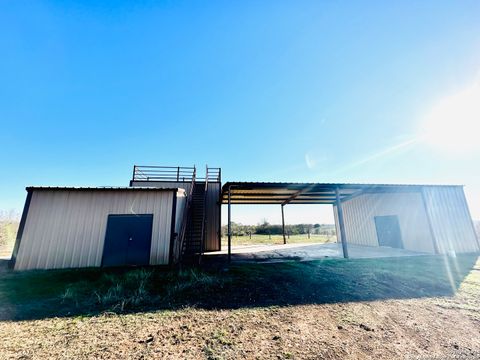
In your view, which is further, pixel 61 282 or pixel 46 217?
pixel 46 217

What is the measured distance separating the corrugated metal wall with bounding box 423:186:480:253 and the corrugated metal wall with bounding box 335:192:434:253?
Result: 0.52 m

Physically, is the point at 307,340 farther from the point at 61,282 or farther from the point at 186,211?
the point at 186,211

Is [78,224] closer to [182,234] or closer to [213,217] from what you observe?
[182,234]

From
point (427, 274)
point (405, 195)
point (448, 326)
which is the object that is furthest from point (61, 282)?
point (405, 195)

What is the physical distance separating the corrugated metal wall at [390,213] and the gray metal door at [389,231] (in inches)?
10.1

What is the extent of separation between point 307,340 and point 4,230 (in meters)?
28.3

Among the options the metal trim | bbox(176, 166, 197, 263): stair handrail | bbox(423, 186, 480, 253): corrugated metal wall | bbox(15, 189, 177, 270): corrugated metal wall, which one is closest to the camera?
the metal trim

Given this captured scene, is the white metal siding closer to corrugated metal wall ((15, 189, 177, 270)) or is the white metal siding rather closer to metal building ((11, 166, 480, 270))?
metal building ((11, 166, 480, 270))

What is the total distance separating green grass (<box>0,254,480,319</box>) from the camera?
5043 millimetres

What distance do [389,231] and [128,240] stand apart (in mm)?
16839

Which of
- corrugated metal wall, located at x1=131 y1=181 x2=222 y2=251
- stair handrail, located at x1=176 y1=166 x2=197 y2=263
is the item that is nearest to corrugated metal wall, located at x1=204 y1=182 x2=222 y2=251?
corrugated metal wall, located at x1=131 y1=181 x2=222 y2=251

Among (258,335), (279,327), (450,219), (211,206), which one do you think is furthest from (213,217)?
(450,219)

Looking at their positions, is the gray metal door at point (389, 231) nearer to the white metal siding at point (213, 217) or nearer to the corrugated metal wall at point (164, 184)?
the white metal siding at point (213, 217)

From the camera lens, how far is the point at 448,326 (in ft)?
13.3
